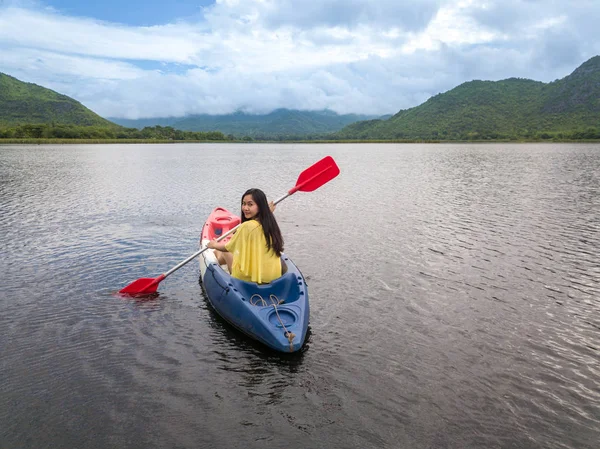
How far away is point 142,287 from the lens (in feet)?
29.7

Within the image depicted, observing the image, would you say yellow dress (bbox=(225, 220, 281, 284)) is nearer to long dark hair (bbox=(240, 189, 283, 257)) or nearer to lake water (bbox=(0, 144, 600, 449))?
long dark hair (bbox=(240, 189, 283, 257))

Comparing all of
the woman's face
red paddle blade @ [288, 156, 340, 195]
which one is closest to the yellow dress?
the woman's face

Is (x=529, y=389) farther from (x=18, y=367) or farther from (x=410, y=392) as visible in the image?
(x=18, y=367)

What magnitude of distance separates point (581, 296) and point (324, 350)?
5.81 metres

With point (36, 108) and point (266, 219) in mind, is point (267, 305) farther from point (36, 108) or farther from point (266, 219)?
point (36, 108)

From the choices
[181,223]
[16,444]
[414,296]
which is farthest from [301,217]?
[16,444]

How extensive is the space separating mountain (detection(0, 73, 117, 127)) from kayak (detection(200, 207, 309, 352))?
6003 inches

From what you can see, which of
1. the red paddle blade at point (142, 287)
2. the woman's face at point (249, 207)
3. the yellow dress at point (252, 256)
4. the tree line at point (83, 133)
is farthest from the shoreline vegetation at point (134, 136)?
the woman's face at point (249, 207)

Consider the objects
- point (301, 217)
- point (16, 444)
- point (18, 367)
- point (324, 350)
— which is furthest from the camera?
point (301, 217)

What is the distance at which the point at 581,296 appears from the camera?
8992 mm

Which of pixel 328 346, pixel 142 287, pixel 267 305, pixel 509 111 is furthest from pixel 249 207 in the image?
pixel 509 111

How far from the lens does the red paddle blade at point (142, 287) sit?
903 cm

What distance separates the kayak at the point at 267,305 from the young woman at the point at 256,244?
0.52ft

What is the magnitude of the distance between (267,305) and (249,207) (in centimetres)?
159
